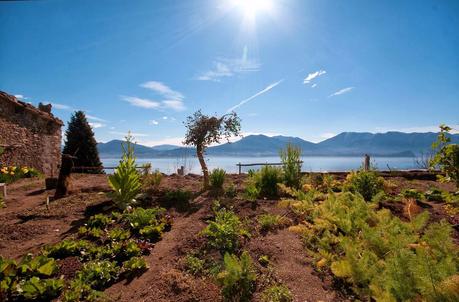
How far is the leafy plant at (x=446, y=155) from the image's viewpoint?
3.62 metres

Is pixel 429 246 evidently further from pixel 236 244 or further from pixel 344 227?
pixel 236 244

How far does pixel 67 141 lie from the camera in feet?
71.1

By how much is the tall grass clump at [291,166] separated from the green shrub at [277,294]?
5.55 m

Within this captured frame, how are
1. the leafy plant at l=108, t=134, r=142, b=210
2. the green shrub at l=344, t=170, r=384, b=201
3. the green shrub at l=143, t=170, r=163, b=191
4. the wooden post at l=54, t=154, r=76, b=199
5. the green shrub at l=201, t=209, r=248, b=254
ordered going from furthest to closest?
the green shrub at l=143, t=170, r=163, b=191
the wooden post at l=54, t=154, r=76, b=199
the green shrub at l=344, t=170, r=384, b=201
the leafy plant at l=108, t=134, r=142, b=210
the green shrub at l=201, t=209, r=248, b=254

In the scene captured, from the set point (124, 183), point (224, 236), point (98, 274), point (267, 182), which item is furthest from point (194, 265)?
point (267, 182)

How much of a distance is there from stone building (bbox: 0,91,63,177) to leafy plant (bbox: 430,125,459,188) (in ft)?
51.4

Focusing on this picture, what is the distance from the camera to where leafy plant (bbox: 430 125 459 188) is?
362 cm

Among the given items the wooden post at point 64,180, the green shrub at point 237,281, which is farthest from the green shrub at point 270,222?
the wooden post at point 64,180

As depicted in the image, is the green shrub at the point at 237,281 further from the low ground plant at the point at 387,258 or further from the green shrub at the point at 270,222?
the green shrub at the point at 270,222

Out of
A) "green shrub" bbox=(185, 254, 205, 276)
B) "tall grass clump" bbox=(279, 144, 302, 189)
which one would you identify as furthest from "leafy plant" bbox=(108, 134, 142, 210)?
"tall grass clump" bbox=(279, 144, 302, 189)

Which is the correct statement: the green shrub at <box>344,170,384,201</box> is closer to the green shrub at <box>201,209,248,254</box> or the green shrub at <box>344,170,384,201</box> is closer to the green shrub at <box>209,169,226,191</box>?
the green shrub at <box>209,169,226,191</box>

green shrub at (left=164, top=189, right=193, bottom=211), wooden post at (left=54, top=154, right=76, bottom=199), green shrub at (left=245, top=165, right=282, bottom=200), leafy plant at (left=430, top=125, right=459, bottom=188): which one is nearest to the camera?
leafy plant at (left=430, top=125, right=459, bottom=188)

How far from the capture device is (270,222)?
5.28 metres

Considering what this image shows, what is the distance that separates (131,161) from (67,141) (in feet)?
59.7
